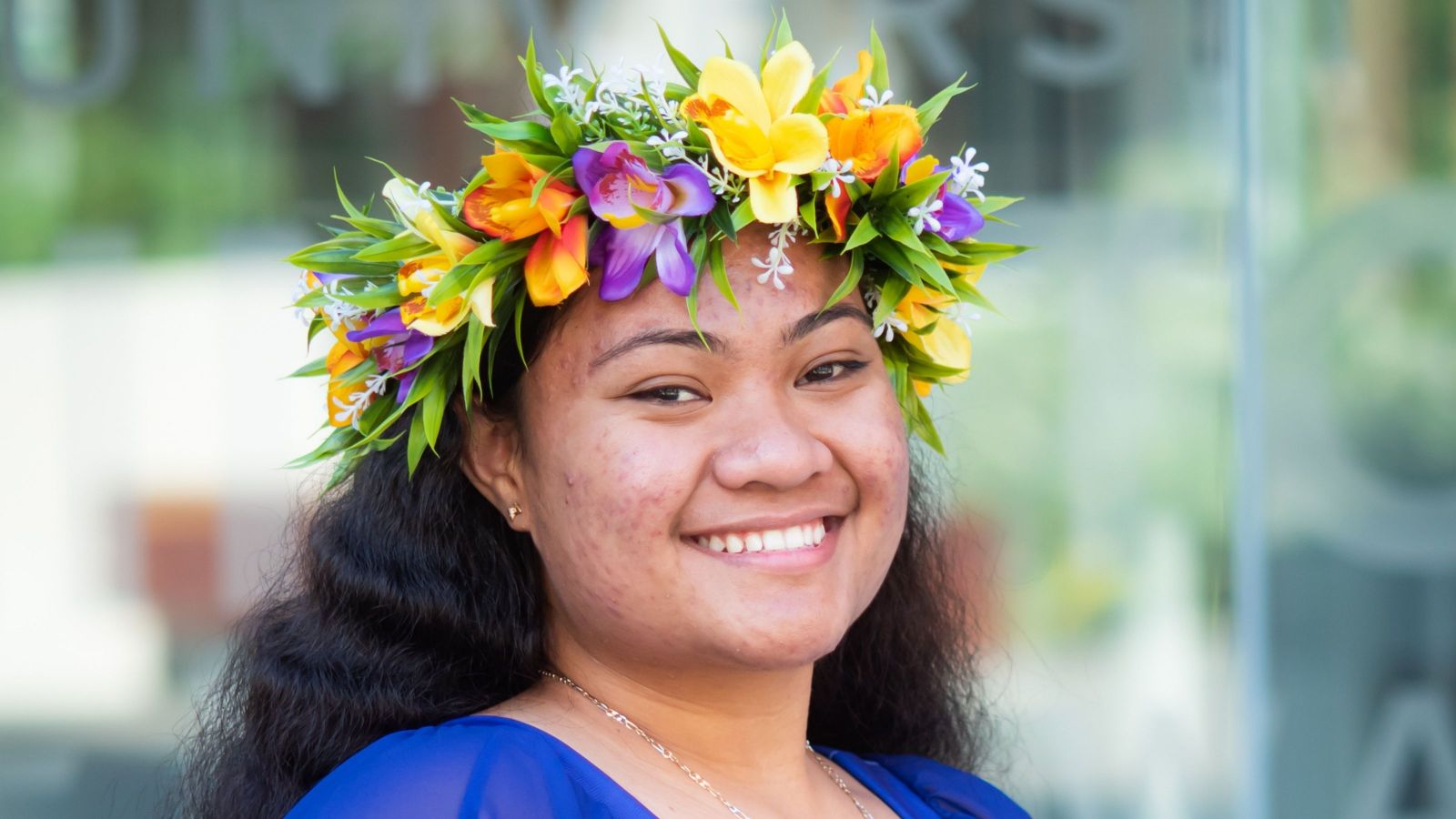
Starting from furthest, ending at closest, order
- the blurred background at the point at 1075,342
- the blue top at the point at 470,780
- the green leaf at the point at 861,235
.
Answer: the blurred background at the point at 1075,342 → the green leaf at the point at 861,235 → the blue top at the point at 470,780

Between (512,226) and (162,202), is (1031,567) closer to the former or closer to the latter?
(162,202)

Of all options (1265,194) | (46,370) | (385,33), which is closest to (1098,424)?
(1265,194)

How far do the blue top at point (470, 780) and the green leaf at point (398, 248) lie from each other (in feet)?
1.81

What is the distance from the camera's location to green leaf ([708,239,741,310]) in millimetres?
1815

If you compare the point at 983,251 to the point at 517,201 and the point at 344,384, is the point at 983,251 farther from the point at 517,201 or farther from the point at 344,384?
the point at 344,384

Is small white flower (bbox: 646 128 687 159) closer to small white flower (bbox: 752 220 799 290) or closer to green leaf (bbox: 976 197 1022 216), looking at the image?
small white flower (bbox: 752 220 799 290)

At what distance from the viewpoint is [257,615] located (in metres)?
2.20

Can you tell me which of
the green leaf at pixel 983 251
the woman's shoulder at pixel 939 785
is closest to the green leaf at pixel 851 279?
the green leaf at pixel 983 251

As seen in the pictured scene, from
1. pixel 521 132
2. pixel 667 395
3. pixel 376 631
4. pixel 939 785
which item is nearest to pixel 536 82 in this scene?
pixel 521 132

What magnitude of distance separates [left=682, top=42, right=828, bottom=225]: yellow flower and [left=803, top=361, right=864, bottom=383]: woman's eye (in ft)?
0.66

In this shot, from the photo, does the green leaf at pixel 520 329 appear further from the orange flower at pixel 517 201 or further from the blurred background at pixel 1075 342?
the blurred background at pixel 1075 342

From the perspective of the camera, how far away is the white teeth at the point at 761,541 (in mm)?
1854

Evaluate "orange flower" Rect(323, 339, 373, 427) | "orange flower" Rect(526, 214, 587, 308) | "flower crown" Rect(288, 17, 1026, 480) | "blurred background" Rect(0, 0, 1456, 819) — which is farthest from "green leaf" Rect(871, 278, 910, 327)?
"blurred background" Rect(0, 0, 1456, 819)

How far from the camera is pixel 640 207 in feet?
5.92
